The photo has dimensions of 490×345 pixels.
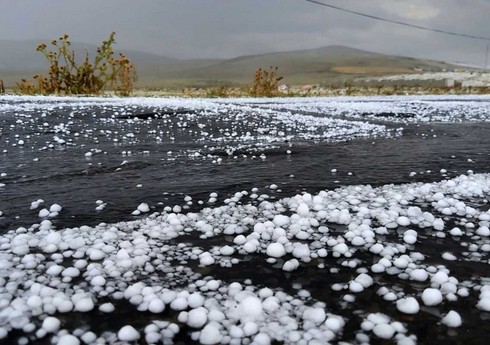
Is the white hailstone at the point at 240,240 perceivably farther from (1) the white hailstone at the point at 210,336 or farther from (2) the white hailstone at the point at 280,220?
(1) the white hailstone at the point at 210,336

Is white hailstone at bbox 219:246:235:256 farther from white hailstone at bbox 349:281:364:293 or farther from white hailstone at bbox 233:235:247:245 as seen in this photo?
white hailstone at bbox 349:281:364:293

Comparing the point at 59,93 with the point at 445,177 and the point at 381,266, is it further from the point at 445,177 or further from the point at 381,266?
the point at 381,266

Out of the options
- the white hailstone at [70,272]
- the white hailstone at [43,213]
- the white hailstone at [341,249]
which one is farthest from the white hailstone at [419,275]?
the white hailstone at [43,213]

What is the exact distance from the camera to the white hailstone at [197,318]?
6.12 feet

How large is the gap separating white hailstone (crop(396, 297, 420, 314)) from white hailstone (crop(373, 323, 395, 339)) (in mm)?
177

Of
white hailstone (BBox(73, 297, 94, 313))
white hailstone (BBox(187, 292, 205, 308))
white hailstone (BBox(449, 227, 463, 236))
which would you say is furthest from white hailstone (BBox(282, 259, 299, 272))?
white hailstone (BBox(449, 227, 463, 236))

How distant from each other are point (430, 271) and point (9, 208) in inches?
127

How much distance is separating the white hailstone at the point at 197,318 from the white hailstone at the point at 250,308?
17cm

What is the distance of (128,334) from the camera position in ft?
5.80

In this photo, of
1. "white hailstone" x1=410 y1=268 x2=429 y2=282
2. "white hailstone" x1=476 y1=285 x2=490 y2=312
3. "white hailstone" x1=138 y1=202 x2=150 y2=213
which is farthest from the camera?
"white hailstone" x1=138 y1=202 x2=150 y2=213

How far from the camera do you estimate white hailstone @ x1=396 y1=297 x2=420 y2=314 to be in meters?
1.97

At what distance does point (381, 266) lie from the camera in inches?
95.5

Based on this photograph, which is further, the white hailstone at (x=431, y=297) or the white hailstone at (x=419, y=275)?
the white hailstone at (x=419, y=275)

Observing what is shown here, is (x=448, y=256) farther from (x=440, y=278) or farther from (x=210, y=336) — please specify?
(x=210, y=336)
